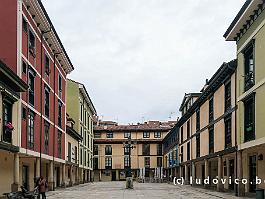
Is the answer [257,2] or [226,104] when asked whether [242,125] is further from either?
[257,2]

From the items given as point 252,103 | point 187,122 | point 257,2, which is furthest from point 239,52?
point 187,122

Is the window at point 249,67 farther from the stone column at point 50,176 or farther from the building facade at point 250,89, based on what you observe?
the stone column at point 50,176

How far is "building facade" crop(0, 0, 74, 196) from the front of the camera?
29.8 meters

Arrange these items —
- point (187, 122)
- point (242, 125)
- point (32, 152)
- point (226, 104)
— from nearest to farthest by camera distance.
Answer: point (242, 125), point (32, 152), point (226, 104), point (187, 122)

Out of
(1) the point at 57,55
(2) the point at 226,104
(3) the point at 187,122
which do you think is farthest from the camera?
(3) the point at 187,122

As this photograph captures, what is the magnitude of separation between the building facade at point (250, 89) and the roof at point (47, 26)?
41.9 ft

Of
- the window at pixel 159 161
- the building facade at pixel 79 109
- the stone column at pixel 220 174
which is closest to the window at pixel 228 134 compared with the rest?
A: the stone column at pixel 220 174

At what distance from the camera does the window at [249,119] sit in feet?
95.7

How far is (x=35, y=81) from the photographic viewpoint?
118ft

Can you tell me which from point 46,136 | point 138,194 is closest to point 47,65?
point 46,136

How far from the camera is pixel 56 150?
46625 mm

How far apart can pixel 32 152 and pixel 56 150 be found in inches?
498

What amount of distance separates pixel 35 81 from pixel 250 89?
1517cm

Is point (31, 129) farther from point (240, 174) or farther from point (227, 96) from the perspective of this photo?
point (227, 96)
